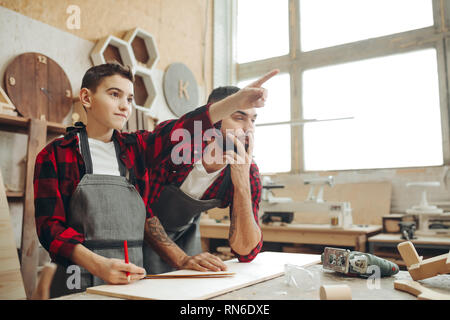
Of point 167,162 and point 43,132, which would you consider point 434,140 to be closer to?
point 167,162

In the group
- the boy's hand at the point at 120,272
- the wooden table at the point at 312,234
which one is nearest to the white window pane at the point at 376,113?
the wooden table at the point at 312,234

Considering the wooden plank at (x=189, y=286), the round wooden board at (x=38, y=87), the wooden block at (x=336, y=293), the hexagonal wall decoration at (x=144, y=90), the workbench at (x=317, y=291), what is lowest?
the workbench at (x=317, y=291)

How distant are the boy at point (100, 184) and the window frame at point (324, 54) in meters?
3.07

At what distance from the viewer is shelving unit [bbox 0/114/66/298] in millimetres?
2133

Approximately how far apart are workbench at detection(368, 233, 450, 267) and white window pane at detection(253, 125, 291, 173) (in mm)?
1639

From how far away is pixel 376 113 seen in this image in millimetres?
3807

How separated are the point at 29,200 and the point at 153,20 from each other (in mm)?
2330

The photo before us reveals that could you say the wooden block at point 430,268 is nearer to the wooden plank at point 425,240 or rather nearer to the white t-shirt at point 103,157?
the white t-shirt at point 103,157

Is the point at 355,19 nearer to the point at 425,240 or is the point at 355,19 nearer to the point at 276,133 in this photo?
the point at 276,133

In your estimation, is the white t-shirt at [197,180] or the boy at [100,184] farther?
the white t-shirt at [197,180]

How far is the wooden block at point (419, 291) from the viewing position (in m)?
0.78

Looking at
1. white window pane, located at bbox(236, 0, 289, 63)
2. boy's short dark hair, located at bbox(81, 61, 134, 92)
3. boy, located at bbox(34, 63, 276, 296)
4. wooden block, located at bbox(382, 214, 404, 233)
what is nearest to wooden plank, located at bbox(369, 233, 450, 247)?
wooden block, located at bbox(382, 214, 404, 233)

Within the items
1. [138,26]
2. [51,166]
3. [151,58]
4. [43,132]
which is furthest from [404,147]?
[51,166]

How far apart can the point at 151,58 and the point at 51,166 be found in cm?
265
